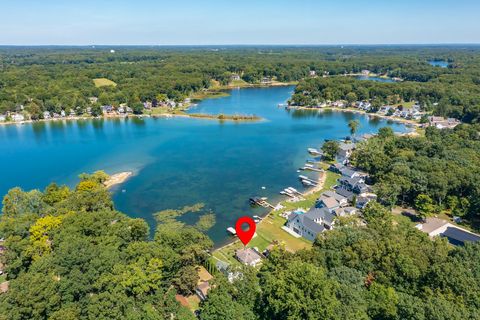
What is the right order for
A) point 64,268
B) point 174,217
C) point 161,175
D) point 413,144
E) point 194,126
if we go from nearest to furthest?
point 64,268 → point 174,217 → point 161,175 → point 413,144 → point 194,126

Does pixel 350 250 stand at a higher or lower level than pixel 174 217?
higher

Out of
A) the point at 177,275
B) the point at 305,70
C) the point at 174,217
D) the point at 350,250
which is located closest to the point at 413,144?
the point at 350,250

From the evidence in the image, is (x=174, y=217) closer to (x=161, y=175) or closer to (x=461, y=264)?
(x=161, y=175)

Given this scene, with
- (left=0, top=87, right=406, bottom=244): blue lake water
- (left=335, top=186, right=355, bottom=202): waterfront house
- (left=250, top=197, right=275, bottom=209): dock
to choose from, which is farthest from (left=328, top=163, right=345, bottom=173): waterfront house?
(left=250, top=197, right=275, bottom=209): dock

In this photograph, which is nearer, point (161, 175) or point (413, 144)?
point (161, 175)

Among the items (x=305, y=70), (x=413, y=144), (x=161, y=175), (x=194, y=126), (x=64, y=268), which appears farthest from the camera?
(x=305, y=70)

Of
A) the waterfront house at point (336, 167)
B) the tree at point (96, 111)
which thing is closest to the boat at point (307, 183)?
the waterfront house at point (336, 167)
